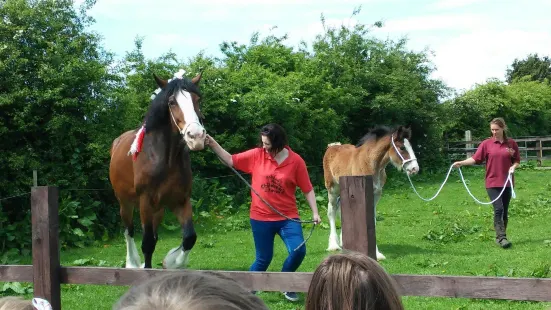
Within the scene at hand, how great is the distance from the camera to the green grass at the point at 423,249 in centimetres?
709

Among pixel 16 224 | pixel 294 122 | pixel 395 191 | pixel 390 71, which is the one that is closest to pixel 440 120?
pixel 390 71

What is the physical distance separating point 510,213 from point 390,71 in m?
11.8

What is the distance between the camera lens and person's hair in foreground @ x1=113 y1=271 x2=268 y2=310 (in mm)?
1360

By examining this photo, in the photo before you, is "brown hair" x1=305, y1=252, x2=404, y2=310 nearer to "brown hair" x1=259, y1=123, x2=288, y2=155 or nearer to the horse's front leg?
"brown hair" x1=259, y1=123, x2=288, y2=155

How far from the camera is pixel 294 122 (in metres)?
17.4

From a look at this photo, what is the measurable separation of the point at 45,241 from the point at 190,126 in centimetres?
185

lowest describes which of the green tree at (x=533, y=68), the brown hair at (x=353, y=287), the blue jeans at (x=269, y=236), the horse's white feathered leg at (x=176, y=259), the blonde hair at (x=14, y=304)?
the horse's white feathered leg at (x=176, y=259)

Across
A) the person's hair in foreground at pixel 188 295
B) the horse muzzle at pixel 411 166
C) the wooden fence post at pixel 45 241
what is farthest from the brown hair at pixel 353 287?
the horse muzzle at pixel 411 166

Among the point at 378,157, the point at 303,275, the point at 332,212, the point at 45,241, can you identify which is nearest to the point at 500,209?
the point at 378,157

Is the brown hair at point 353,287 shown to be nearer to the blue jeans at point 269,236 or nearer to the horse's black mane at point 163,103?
the blue jeans at point 269,236

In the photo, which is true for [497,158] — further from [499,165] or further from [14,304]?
→ [14,304]

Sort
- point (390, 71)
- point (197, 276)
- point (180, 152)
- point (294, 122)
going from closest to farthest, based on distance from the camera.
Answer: point (197, 276)
point (180, 152)
point (294, 122)
point (390, 71)

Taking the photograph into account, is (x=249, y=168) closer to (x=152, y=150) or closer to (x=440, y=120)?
(x=152, y=150)

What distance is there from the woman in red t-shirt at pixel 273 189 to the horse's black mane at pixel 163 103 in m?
0.70
